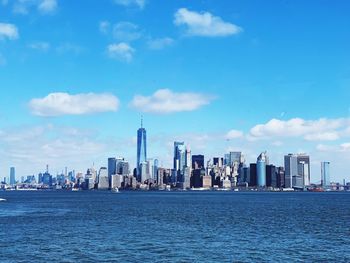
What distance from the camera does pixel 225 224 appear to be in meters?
93.1

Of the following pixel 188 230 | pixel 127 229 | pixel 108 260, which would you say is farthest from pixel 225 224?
pixel 108 260

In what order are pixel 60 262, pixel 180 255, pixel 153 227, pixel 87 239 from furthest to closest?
1. pixel 153 227
2. pixel 87 239
3. pixel 180 255
4. pixel 60 262

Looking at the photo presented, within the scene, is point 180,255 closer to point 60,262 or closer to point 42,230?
point 60,262

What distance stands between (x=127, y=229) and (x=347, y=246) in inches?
1452

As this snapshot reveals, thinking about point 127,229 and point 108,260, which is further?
point 127,229

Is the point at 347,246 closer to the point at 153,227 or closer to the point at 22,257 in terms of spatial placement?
the point at 153,227

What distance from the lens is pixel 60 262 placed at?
169 feet

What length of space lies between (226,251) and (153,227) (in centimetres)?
2918

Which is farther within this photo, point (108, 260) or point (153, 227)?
point (153, 227)

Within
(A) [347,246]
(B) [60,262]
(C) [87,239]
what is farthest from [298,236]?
(B) [60,262]

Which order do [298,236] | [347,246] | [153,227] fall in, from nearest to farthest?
[347,246] → [298,236] → [153,227]

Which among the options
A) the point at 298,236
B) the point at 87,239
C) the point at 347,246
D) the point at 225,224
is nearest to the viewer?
the point at 347,246

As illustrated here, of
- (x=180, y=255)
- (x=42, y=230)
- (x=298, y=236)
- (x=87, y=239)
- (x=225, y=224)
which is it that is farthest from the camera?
(x=225, y=224)

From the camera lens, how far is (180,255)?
5597cm
